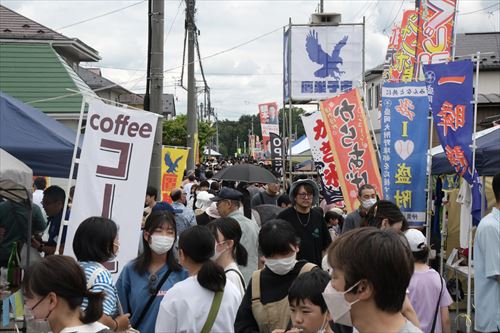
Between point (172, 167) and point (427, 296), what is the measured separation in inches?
445

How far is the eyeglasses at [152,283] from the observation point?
5030 mm

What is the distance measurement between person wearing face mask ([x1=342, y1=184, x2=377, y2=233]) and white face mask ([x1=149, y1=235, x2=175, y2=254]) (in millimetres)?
3746

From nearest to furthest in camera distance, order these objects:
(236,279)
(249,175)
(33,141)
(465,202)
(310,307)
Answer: (310,307), (236,279), (33,141), (465,202), (249,175)

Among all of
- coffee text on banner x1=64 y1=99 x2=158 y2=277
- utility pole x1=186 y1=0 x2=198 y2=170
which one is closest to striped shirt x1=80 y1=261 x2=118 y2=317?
coffee text on banner x1=64 y1=99 x2=158 y2=277

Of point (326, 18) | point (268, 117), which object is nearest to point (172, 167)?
point (326, 18)

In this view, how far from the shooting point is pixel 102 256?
4.61 metres

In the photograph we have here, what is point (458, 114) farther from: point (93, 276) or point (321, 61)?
point (321, 61)

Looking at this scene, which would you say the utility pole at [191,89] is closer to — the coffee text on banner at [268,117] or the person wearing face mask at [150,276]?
the coffee text on banner at [268,117]

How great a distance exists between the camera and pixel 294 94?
1449cm

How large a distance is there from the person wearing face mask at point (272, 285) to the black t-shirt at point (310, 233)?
332 cm

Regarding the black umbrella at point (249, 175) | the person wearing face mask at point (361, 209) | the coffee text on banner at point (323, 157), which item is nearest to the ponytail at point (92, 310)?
the person wearing face mask at point (361, 209)

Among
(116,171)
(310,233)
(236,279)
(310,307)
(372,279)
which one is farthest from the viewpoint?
(310,233)

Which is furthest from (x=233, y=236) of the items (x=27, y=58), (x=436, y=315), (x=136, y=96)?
(x=136, y=96)

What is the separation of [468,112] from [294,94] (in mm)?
6777
